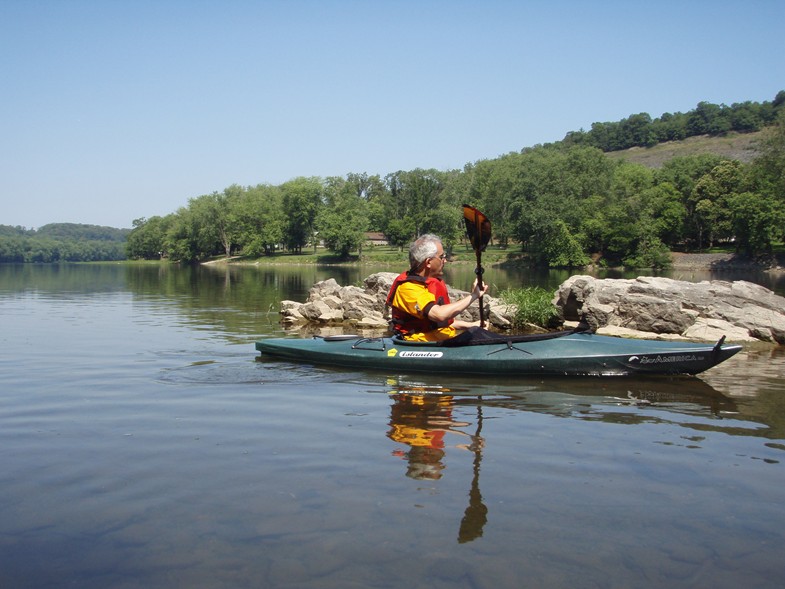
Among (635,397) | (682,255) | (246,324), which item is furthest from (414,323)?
(682,255)

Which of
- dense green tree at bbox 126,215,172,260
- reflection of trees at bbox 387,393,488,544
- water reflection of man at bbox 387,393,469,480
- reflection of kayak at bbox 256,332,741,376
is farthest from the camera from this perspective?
dense green tree at bbox 126,215,172,260

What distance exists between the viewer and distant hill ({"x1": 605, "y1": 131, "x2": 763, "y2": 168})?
124m

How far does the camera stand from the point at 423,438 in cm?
597

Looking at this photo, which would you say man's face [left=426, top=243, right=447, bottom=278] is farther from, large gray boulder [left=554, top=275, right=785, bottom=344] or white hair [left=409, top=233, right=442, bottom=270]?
large gray boulder [left=554, top=275, right=785, bottom=344]

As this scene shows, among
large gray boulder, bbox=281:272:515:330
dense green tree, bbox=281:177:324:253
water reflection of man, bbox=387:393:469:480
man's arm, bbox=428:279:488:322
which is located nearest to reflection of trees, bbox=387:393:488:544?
water reflection of man, bbox=387:393:469:480

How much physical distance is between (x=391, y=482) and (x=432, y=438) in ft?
4.15

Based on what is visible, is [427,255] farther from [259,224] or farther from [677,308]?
[259,224]

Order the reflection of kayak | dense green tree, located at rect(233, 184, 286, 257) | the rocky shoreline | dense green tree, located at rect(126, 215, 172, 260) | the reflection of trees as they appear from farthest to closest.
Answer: dense green tree, located at rect(126, 215, 172, 260) < dense green tree, located at rect(233, 184, 286, 257) < the rocky shoreline < the reflection of kayak < the reflection of trees

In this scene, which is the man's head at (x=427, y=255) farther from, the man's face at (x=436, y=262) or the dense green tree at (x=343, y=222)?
the dense green tree at (x=343, y=222)

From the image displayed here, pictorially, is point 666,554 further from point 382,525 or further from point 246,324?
point 246,324

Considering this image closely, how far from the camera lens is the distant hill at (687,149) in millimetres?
124188

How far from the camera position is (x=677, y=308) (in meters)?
12.9

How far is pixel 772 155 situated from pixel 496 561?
5425 cm

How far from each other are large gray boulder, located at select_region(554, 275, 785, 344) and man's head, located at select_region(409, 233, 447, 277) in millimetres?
6118
